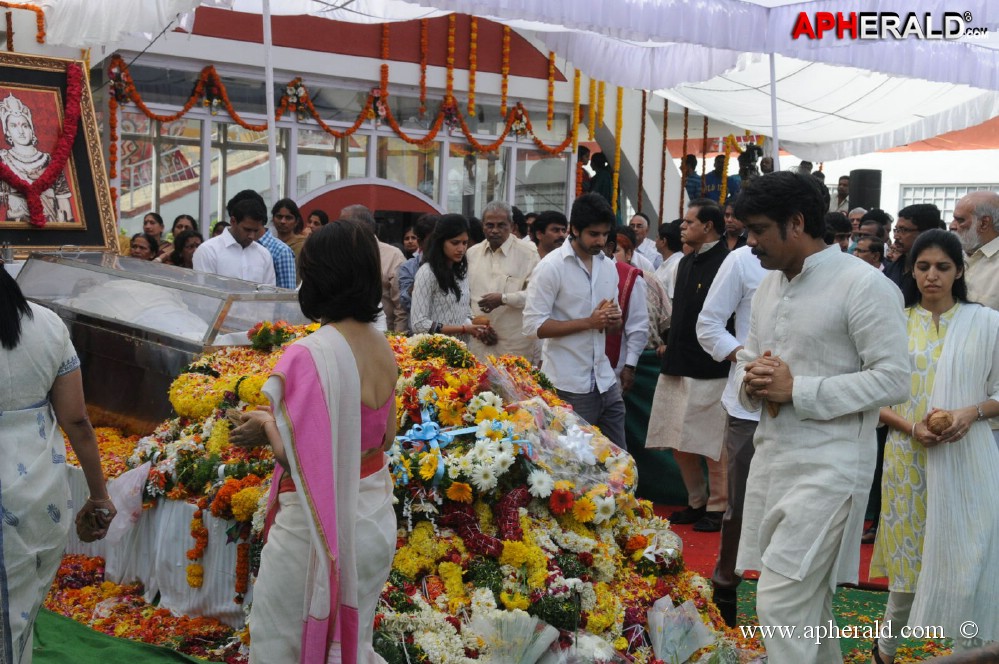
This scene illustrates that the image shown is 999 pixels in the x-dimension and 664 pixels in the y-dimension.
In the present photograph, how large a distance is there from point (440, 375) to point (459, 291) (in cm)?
224

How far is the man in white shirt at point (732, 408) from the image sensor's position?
5324 mm

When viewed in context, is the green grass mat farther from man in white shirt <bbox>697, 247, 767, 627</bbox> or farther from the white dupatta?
the white dupatta

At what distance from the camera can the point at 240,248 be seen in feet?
27.1

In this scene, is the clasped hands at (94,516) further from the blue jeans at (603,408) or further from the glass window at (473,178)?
the glass window at (473,178)

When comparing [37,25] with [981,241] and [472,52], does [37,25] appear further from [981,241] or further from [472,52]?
[981,241]

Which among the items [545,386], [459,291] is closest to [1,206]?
[459,291]

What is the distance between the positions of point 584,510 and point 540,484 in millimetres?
227

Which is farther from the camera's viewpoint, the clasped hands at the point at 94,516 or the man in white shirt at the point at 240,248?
the man in white shirt at the point at 240,248

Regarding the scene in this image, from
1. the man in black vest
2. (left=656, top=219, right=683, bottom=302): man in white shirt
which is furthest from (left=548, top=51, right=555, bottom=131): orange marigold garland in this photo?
the man in black vest

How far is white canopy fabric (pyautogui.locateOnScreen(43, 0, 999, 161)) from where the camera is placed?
8086 mm

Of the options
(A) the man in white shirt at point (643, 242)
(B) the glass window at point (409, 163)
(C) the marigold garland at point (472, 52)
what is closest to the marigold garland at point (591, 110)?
(C) the marigold garland at point (472, 52)

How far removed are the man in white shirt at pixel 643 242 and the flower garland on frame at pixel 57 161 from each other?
6.23m

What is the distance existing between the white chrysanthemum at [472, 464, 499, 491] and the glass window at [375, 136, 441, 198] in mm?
11468

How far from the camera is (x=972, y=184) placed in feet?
86.2
